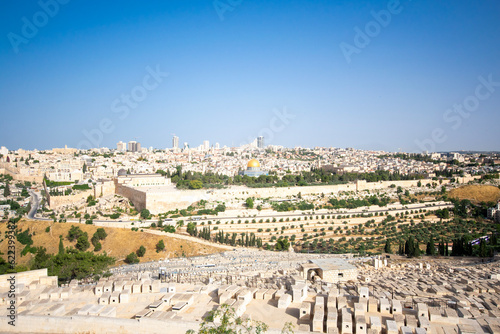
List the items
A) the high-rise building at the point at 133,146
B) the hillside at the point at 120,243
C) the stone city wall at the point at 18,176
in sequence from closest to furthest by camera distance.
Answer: the hillside at the point at 120,243 → the stone city wall at the point at 18,176 → the high-rise building at the point at 133,146

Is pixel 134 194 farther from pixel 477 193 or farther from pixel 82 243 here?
pixel 477 193

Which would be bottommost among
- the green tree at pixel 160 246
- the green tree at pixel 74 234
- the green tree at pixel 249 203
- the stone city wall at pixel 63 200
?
the green tree at pixel 160 246

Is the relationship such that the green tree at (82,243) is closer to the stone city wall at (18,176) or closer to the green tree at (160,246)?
the green tree at (160,246)

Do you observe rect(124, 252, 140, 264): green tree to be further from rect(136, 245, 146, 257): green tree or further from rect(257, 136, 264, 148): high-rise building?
rect(257, 136, 264, 148): high-rise building

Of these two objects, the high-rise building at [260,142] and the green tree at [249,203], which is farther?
the high-rise building at [260,142]

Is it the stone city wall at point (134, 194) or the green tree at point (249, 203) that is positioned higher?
the stone city wall at point (134, 194)

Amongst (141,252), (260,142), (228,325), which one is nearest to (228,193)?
(141,252)

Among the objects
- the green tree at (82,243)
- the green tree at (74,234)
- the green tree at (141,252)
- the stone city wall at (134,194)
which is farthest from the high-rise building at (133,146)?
the green tree at (141,252)
